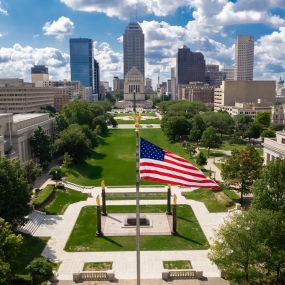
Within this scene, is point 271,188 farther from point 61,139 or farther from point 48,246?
point 61,139

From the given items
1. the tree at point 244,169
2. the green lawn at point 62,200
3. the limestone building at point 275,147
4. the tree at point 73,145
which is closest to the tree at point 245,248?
the tree at point 244,169

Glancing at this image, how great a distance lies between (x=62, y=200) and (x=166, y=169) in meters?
35.4

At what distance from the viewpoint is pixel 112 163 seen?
258 feet

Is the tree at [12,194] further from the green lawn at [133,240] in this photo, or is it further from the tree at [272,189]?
the tree at [272,189]

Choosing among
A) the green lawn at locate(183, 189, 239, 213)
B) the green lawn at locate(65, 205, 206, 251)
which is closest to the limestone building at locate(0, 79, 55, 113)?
the green lawn at locate(183, 189, 239, 213)

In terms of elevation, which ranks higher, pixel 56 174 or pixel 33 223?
pixel 56 174

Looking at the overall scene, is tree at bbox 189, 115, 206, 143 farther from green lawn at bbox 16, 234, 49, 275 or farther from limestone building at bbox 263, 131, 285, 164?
green lawn at bbox 16, 234, 49, 275

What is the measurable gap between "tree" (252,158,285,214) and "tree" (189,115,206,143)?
6560cm

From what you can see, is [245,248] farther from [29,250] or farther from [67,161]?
[67,161]

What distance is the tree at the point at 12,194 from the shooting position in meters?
36.3

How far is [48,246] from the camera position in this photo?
3847 centimetres

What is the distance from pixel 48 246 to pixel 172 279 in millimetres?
14345

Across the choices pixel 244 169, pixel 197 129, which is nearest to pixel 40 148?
pixel 244 169

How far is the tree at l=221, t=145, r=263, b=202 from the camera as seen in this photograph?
165 feet
